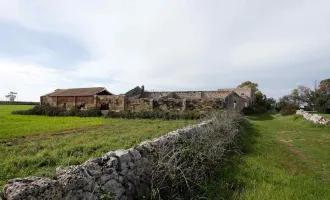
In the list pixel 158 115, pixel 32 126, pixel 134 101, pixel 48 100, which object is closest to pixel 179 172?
pixel 32 126

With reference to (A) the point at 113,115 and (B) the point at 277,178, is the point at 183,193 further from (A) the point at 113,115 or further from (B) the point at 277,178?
(A) the point at 113,115

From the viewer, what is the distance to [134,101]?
99.3ft

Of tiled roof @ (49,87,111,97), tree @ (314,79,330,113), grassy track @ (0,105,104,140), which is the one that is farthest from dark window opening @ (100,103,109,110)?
tree @ (314,79,330,113)

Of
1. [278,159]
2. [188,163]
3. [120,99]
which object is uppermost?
[120,99]

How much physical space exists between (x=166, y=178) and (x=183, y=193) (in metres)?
0.48

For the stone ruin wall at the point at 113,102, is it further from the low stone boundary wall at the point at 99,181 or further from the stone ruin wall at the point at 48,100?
the low stone boundary wall at the point at 99,181

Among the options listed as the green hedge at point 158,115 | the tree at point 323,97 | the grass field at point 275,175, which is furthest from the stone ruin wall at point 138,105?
the tree at point 323,97

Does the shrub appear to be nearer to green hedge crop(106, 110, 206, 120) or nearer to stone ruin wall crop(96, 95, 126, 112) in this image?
green hedge crop(106, 110, 206, 120)

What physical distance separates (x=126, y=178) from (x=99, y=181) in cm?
68

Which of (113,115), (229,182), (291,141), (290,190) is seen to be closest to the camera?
(290,190)

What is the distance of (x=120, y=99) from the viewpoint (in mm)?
31062

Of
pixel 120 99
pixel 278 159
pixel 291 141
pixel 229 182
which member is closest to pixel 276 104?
pixel 120 99

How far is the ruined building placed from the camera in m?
27.8

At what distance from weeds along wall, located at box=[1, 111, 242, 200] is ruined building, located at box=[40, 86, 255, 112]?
69.0 feet
